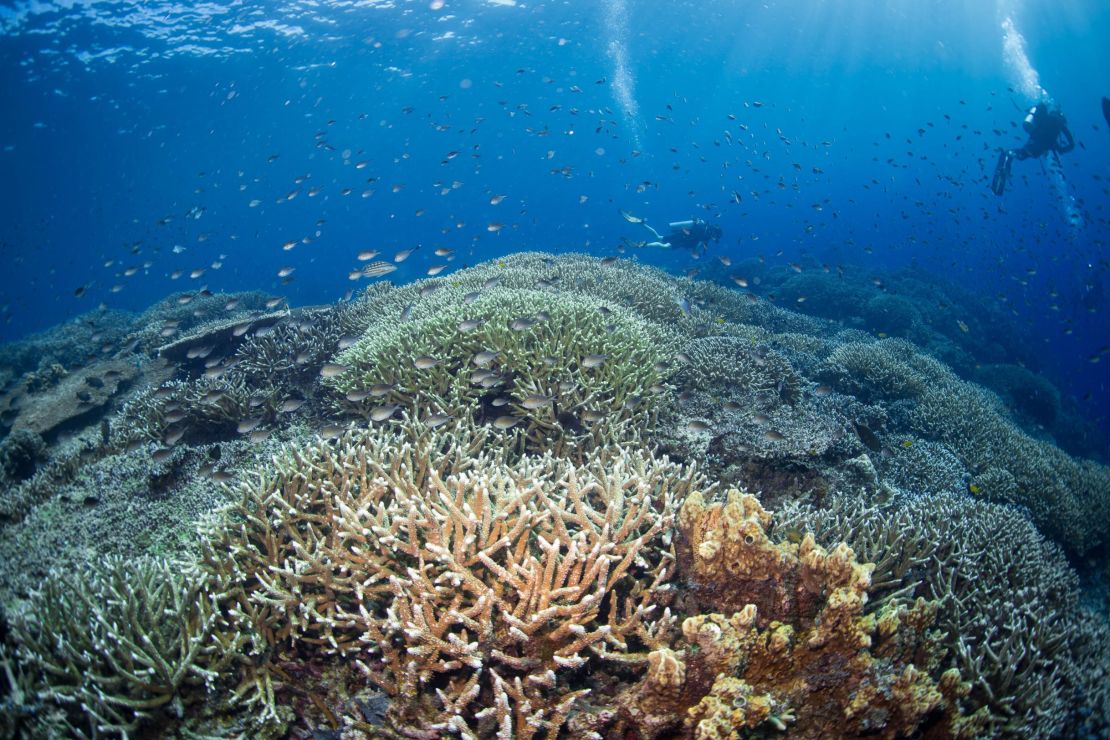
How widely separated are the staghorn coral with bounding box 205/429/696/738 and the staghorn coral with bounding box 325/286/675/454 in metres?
1.91

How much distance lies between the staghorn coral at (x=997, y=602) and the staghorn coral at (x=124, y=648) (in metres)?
4.15

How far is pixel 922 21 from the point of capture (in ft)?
227

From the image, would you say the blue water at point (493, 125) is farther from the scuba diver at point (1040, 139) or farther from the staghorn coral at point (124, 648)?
the staghorn coral at point (124, 648)

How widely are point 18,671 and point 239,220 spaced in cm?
16271

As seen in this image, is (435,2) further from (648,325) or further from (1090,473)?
(1090,473)

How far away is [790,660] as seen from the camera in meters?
2.58

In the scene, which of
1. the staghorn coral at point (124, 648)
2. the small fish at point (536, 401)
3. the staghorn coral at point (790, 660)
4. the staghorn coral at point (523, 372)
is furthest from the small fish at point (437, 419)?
the staghorn coral at point (790, 660)

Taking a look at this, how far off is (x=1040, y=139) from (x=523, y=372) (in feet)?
108

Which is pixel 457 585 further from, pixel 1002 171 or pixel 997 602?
pixel 1002 171

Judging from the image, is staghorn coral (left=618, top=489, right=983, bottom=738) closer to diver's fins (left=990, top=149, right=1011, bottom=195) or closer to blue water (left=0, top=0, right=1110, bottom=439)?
blue water (left=0, top=0, right=1110, bottom=439)

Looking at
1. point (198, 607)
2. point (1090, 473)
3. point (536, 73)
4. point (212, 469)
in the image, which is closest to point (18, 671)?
point (198, 607)

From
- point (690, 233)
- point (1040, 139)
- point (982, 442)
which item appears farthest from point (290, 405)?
point (1040, 139)

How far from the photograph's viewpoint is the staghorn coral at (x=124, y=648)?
2.72 metres

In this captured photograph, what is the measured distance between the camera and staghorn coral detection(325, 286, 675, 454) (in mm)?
5980
